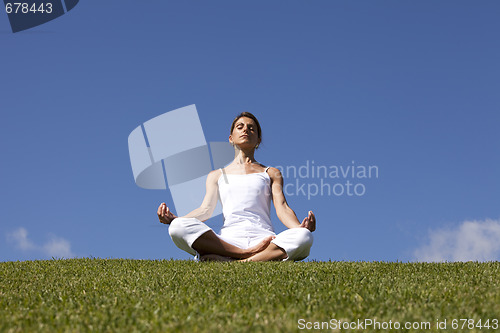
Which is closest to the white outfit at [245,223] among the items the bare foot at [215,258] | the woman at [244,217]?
the woman at [244,217]

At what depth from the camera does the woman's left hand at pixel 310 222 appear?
21.9 ft

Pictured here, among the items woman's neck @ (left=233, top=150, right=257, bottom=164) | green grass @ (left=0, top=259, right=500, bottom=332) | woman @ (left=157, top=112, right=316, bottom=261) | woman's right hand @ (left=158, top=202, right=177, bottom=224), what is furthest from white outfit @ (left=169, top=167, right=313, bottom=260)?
green grass @ (left=0, top=259, right=500, bottom=332)

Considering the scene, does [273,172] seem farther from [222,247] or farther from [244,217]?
[222,247]

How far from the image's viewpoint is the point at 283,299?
12.1ft

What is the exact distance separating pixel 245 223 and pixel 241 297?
10.8ft

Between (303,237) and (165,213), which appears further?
(165,213)

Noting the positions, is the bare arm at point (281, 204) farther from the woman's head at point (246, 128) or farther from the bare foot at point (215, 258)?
the bare foot at point (215, 258)

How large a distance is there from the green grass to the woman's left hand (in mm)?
1089

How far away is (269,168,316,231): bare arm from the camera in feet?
23.5

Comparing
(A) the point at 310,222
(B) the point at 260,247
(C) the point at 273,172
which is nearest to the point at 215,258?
(B) the point at 260,247

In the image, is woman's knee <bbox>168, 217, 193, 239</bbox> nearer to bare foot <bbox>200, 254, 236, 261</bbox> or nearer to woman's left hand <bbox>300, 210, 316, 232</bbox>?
bare foot <bbox>200, 254, 236, 261</bbox>

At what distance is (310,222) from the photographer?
669 cm

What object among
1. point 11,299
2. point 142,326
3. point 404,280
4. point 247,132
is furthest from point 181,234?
point 142,326

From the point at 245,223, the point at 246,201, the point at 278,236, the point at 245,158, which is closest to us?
the point at 278,236
